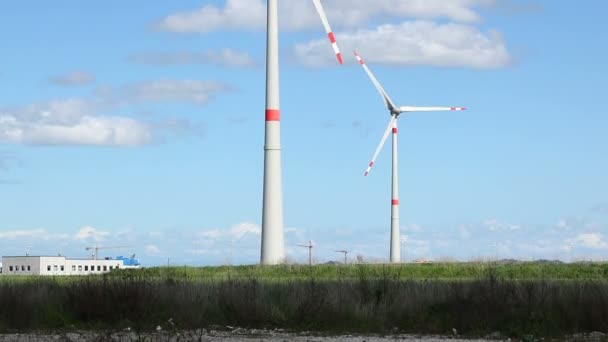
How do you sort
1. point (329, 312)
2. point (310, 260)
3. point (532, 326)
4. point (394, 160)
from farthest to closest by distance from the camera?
point (394, 160) < point (310, 260) < point (329, 312) < point (532, 326)

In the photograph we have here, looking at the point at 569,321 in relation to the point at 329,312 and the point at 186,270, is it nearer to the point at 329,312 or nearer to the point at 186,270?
the point at 329,312

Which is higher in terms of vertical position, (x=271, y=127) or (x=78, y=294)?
(x=271, y=127)

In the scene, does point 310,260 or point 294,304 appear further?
point 310,260

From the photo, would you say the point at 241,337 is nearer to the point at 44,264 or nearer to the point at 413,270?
the point at 413,270

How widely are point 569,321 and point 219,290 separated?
8659mm

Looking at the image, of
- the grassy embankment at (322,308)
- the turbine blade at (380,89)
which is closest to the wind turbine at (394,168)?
the turbine blade at (380,89)

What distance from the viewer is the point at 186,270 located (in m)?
50.2

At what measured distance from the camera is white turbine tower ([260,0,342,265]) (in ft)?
164

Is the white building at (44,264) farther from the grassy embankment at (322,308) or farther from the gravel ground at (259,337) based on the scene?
the gravel ground at (259,337)

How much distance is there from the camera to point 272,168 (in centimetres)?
5006

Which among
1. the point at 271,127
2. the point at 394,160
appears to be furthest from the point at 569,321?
the point at 394,160

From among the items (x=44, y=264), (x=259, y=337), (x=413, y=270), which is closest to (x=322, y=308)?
(x=259, y=337)

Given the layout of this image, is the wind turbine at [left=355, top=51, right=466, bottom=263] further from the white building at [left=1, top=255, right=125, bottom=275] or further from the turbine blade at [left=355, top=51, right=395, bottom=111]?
the white building at [left=1, top=255, right=125, bottom=275]

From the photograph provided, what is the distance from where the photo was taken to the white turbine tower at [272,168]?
49.8 metres
